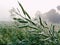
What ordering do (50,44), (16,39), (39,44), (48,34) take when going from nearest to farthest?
(48,34) → (50,44) → (39,44) → (16,39)

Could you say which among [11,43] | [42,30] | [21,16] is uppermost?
[21,16]

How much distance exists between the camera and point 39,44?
9.67 feet

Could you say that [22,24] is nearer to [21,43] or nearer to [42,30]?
[42,30]

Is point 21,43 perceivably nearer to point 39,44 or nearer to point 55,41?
point 39,44

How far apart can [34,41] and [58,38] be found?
495mm

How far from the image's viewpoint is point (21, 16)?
2.56 metres

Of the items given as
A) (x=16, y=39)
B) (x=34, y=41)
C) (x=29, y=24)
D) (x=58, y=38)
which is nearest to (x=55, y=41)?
(x=58, y=38)

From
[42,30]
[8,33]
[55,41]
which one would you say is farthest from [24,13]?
A: [8,33]

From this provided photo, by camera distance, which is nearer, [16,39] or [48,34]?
[48,34]

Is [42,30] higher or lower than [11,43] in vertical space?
higher

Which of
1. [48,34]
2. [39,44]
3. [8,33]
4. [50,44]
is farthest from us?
[8,33]

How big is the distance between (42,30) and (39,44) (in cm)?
43

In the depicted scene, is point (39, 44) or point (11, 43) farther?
point (11, 43)

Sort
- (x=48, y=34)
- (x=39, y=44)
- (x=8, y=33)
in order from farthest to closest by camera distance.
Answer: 1. (x=8, y=33)
2. (x=39, y=44)
3. (x=48, y=34)
